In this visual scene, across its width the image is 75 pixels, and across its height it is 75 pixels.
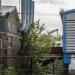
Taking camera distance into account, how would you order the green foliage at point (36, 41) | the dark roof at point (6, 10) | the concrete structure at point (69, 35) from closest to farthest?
the concrete structure at point (69, 35) < the green foliage at point (36, 41) < the dark roof at point (6, 10)

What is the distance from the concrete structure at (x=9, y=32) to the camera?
24536 mm

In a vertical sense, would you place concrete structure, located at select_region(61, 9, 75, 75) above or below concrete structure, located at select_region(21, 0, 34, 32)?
below

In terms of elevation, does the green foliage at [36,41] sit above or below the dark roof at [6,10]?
below

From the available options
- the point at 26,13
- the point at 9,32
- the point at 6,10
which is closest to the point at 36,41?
the point at 9,32

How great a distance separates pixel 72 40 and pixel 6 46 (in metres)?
11.5

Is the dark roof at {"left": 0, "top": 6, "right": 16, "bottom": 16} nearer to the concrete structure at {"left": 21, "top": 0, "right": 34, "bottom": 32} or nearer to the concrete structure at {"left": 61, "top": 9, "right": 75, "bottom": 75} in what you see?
the concrete structure at {"left": 21, "top": 0, "right": 34, "bottom": 32}

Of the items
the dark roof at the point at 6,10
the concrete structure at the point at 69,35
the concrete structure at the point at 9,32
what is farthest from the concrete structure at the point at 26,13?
the concrete structure at the point at 69,35

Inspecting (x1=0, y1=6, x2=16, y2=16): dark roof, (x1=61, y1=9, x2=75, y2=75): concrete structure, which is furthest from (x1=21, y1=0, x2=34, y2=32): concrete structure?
(x1=61, y1=9, x2=75, y2=75): concrete structure

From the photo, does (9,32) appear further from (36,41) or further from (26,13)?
(26,13)

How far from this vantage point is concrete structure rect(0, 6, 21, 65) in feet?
80.5

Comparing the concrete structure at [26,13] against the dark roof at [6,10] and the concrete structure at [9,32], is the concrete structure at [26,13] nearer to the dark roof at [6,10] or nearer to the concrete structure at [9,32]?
the concrete structure at [9,32]

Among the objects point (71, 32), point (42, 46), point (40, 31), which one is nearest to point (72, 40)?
point (71, 32)

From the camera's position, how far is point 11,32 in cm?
2712

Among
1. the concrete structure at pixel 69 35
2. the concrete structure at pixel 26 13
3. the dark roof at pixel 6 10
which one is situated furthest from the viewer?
the concrete structure at pixel 26 13
